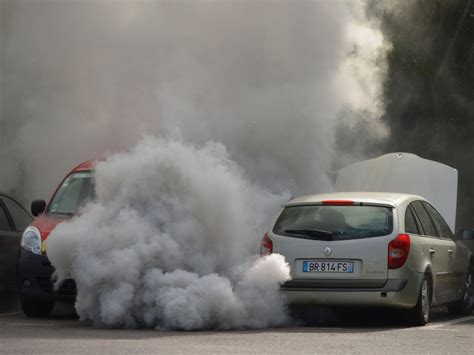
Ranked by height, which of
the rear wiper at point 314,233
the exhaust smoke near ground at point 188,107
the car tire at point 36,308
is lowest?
the car tire at point 36,308

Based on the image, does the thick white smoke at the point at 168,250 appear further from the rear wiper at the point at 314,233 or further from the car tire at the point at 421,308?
the car tire at the point at 421,308

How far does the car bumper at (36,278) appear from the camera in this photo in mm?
14555

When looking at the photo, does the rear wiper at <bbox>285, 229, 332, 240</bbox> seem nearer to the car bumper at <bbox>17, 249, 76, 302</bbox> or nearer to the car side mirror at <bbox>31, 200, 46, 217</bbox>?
the car bumper at <bbox>17, 249, 76, 302</bbox>

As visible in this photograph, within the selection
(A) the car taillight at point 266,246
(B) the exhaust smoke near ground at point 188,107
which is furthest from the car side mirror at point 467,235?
(A) the car taillight at point 266,246

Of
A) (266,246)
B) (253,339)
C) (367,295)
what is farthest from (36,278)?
(367,295)

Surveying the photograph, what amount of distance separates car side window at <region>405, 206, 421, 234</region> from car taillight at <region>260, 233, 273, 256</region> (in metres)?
1.44

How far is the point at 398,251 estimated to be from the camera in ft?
43.1

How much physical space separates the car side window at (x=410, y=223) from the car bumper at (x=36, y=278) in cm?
386

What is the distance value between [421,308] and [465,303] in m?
2.63

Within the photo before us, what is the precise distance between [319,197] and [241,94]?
318 cm

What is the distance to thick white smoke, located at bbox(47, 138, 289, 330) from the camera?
12.9 meters

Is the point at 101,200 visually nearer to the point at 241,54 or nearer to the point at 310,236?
the point at 310,236

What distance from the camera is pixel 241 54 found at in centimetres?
1695

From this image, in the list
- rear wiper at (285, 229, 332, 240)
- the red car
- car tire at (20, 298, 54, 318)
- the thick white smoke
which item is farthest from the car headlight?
rear wiper at (285, 229, 332, 240)
